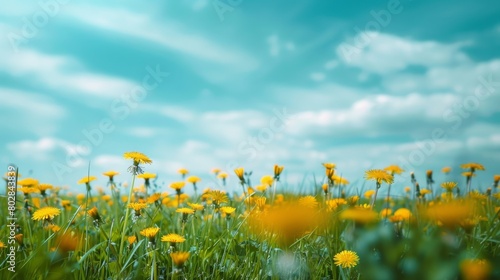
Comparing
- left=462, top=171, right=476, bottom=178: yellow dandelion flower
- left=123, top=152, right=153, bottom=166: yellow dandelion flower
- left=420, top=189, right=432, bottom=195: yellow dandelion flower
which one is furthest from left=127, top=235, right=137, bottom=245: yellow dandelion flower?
left=462, top=171, right=476, bottom=178: yellow dandelion flower

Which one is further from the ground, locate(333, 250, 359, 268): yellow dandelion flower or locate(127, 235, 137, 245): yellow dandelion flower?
locate(127, 235, 137, 245): yellow dandelion flower

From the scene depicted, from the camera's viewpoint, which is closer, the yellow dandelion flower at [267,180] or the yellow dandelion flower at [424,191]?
the yellow dandelion flower at [267,180]

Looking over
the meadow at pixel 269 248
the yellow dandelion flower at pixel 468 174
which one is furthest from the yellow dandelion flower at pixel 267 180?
the yellow dandelion flower at pixel 468 174

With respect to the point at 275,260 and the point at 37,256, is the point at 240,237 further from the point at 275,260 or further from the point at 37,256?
the point at 37,256

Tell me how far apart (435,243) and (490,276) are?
199mm

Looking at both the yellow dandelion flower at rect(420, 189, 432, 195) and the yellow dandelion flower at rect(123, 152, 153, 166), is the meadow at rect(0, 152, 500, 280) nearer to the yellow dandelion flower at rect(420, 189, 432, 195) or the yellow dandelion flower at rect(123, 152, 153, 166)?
the yellow dandelion flower at rect(123, 152, 153, 166)

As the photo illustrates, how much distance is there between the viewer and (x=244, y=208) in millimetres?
4000

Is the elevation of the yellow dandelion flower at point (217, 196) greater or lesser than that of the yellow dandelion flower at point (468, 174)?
lesser

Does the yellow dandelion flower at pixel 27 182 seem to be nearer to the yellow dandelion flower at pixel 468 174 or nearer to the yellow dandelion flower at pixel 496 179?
the yellow dandelion flower at pixel 468 174

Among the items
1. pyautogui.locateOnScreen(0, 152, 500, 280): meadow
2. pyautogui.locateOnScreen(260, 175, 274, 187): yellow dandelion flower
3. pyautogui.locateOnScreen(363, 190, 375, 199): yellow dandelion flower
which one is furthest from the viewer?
pyautogui.locateOnScreen(363, 190, 375, 199): yellow dandelion flower

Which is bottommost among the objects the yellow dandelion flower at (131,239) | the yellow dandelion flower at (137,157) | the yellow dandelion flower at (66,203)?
the yellow dandelion flower at (131,239)

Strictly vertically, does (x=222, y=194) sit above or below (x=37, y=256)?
above

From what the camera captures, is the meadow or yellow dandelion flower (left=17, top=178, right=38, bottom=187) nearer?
the meadow

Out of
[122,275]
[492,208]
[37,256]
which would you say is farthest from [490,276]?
[492,208]
